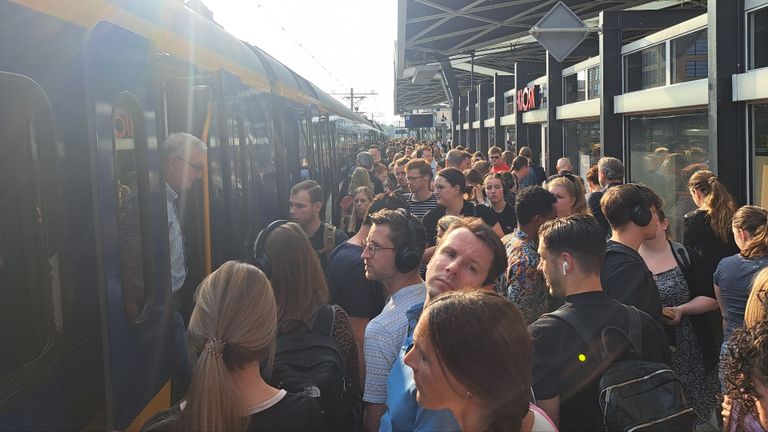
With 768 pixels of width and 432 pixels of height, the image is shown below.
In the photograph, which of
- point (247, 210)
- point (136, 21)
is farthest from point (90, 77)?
point (247, 210)

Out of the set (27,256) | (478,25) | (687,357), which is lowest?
(687,357)

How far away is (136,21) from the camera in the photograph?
3.96 metres

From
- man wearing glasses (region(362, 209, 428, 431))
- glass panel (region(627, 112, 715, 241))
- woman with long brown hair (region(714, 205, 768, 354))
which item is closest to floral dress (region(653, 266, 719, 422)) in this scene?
woman with long brown hair (region(714, 205, 768, 354))

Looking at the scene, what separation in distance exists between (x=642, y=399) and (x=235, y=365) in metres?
1.26

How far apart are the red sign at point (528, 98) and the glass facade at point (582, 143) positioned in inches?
92.6

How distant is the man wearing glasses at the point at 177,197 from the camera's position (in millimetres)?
4562

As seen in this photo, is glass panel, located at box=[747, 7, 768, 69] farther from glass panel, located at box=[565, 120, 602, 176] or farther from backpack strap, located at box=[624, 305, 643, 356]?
backpack strap, located at box=[624, 305, 643, 356]

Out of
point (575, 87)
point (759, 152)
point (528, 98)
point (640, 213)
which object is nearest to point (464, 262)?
point (640, 213)

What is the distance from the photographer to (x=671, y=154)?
1055 centimetres

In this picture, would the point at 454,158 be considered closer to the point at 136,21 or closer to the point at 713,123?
the point at 713,123

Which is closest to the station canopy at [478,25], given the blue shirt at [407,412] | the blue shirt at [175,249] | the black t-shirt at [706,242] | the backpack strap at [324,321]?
the black t-shirt at [706,242]

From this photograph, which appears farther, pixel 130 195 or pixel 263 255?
pixel 130 195

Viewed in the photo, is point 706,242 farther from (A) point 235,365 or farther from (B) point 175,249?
(A) point 235,365

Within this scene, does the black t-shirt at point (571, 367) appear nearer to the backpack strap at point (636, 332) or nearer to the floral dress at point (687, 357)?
the backpack strap at point (636, 332)
